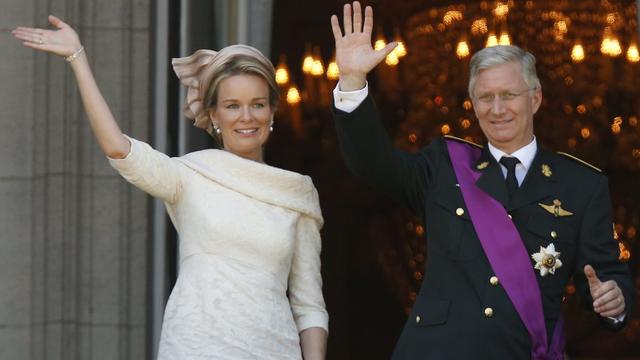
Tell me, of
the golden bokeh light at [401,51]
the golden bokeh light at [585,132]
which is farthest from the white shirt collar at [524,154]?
the golden bokeh light at [401,51]

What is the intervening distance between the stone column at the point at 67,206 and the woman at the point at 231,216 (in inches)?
47.4

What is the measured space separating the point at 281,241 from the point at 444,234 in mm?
469

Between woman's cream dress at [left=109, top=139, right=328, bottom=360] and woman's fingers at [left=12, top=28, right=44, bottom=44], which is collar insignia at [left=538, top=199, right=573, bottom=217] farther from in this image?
woman's fingers at [left=12, top=28, right=44, bottom=44]

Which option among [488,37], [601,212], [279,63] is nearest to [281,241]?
[601,212]

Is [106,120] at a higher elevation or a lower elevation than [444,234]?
higher

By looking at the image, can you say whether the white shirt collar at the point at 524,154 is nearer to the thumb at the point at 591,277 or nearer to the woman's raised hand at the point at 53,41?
the thumb at the point at 591,277

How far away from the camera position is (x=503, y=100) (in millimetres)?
4531

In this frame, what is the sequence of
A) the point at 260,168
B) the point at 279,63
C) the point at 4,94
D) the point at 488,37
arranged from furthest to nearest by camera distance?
the point at 279,63 < the point at 488,37 < the point at 4,94 < the point at 260,168

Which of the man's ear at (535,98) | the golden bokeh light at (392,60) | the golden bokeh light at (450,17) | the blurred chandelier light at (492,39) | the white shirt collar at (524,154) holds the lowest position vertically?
the white shirt collar at (524,154)

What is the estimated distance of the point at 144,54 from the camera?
593cm

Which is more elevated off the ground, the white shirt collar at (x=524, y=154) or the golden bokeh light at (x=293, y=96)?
the white shirt collar at (x=524, y=154)

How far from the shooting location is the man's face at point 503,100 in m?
4.53

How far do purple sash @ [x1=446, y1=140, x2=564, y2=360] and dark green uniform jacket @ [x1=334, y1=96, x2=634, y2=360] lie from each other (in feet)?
0.07

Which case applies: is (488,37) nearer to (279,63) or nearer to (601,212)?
(279,63)
